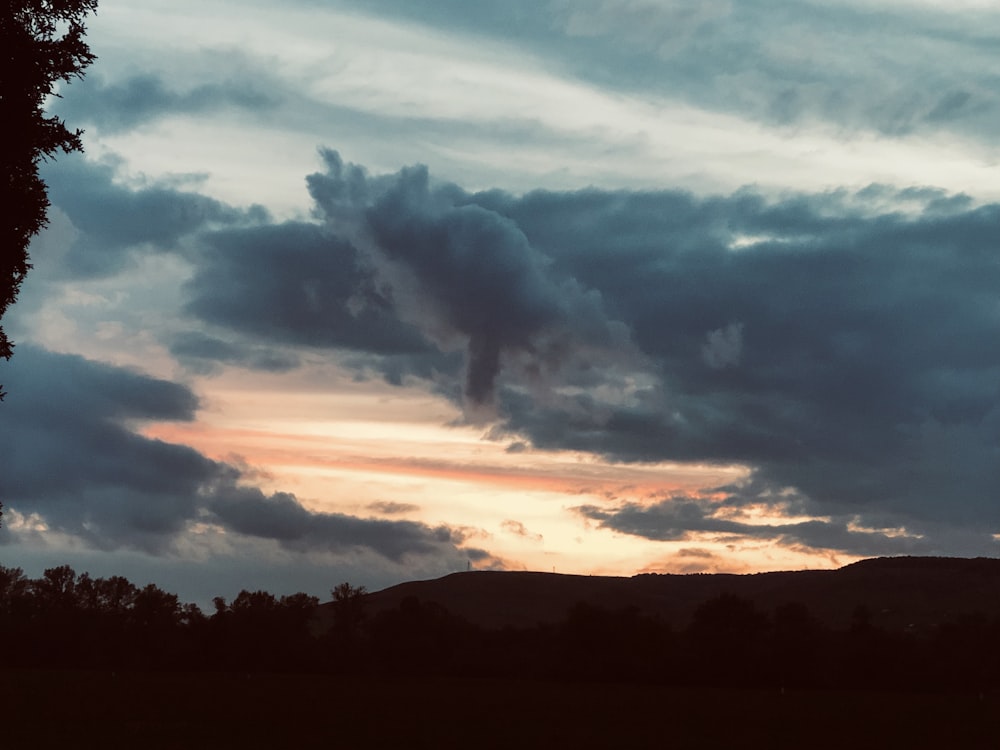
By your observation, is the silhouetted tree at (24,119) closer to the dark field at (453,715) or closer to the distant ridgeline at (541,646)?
the dark field at (453,715)

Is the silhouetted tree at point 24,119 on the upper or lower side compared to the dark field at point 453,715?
upper

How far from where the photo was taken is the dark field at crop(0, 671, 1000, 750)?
2638 inches

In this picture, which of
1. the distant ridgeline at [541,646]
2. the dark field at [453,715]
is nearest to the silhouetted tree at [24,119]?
the dark field at [453,715]

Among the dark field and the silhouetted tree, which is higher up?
the silhouetted tree

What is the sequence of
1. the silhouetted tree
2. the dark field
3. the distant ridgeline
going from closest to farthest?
1. the silhouetted tree
2. the dark field
3. the distant ridgeline

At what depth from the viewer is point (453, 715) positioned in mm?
90062

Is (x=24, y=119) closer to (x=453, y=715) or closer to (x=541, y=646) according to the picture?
(x=453, y=715)

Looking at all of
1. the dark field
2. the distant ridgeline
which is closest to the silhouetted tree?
the dark field

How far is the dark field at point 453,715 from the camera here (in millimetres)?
67000

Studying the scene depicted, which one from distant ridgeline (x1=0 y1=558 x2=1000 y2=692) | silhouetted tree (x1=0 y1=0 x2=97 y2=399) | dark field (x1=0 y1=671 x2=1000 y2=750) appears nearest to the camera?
silhouetted tree (x1=0 y1=0 x2=97 y2=399)

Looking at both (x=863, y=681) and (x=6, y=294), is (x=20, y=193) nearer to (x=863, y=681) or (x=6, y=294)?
(x=6, y=294)

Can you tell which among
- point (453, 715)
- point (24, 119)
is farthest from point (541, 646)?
point (24, 119)

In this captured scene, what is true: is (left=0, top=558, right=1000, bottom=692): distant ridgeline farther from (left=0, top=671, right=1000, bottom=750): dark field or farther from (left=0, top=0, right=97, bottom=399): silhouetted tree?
(left=0, top=0, right=97, bottom=399): silhouetted tree

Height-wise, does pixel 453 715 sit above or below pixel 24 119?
below
